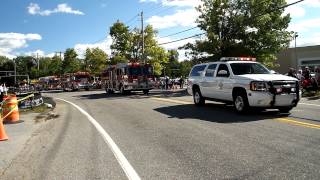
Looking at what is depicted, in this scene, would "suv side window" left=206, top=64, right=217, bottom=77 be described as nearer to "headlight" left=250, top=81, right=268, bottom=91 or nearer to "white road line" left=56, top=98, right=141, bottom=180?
"headlight" left=250, top=81, right=268, bottom=91

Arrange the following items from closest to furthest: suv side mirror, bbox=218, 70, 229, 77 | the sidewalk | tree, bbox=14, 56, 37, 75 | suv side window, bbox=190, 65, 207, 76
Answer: the sidewalk < suv side mirror, bbox=218, 70, 229, 77 < suv side window, bbox=190, 65, 207, 76 < tree, bbox=14, 56, 37, 75

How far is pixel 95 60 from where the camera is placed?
82188 mm

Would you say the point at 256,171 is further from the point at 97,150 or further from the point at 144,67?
the point at 144,67

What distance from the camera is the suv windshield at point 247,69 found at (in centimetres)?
1599

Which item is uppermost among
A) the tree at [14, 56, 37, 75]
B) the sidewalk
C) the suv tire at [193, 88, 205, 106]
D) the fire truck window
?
the tree at [14, 56, 37, 75]

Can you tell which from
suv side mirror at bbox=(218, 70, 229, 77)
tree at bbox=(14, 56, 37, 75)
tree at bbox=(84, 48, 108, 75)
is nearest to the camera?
suv side mirror at bbox=(218, 70, 229, 77)

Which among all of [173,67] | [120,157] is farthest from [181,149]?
[173,67]

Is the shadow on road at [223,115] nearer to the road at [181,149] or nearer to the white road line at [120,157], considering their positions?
the road at [181,149]

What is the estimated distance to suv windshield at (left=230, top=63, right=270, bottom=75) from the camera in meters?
16.0

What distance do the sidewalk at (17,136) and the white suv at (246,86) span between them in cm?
652

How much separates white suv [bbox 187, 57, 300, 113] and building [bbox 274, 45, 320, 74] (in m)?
60.7

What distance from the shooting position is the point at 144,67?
35.9 metres

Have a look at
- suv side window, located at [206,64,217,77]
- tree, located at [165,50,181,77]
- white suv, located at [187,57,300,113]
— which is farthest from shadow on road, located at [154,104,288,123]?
tree, located at [165,50,181,77]

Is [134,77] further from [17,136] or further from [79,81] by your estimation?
[79,81]
